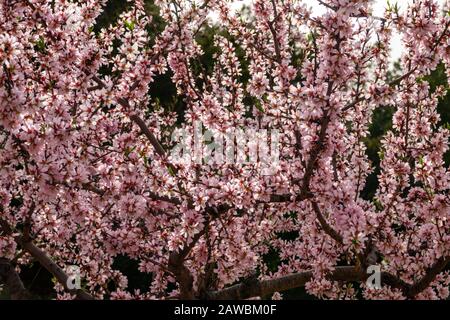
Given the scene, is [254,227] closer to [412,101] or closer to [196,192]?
[196,192]

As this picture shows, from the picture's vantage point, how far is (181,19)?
20.7 ft

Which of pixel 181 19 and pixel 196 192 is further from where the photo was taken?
pixel 181 19

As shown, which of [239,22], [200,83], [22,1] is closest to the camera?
[22,1]

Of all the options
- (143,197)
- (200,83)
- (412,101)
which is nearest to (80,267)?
(143,197)

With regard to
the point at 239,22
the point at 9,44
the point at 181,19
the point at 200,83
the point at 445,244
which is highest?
the point at 200,83

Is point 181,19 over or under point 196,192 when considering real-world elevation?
over

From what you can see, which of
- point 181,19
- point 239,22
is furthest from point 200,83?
point 181,19

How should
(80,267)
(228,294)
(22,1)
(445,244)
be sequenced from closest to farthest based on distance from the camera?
1. (22,1)
2. (445,244)
3. (228,294)
4. (80,267)

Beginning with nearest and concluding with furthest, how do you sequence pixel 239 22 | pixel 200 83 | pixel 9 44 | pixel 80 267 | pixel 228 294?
pixel 9 44 → pixel 228 294 → pixel 239 22 → pixel 80 267 → pixel 200 83

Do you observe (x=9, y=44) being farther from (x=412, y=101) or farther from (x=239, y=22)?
(x=412, y=101)

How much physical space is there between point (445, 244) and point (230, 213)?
256cm

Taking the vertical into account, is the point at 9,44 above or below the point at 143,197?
above
